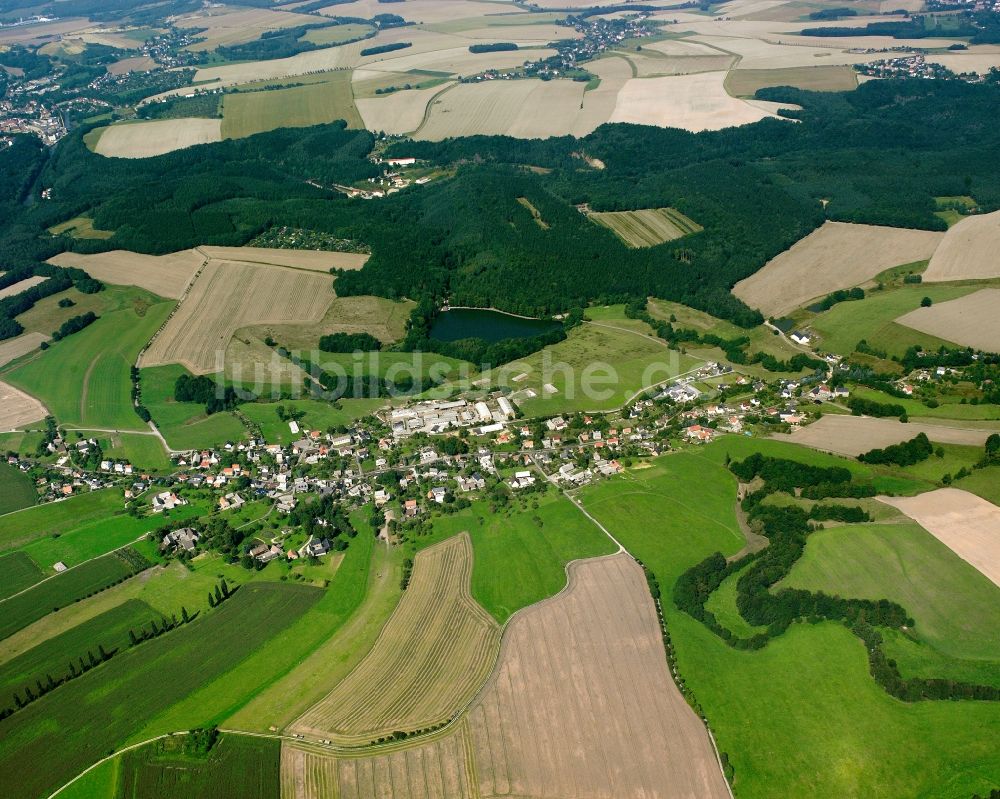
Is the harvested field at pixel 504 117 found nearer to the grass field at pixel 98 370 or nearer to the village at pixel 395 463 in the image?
the grass field at pixel 98 370

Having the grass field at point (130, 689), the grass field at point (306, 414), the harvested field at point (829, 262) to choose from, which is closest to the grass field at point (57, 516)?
the grass field at point (306, 414)

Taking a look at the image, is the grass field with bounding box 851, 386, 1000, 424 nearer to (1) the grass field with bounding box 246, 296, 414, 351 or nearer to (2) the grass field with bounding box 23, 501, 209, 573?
(1) the grass field with bounding box 246, 296, 414, 351

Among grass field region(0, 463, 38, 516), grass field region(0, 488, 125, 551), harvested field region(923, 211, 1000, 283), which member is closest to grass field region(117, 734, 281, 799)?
grass field region(0, 488, 125, 551)

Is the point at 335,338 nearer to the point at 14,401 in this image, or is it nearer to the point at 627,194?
the point at 14,401

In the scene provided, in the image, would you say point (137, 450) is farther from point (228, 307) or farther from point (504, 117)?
point (504, 117)

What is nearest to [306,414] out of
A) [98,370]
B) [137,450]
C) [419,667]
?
[137,450]
